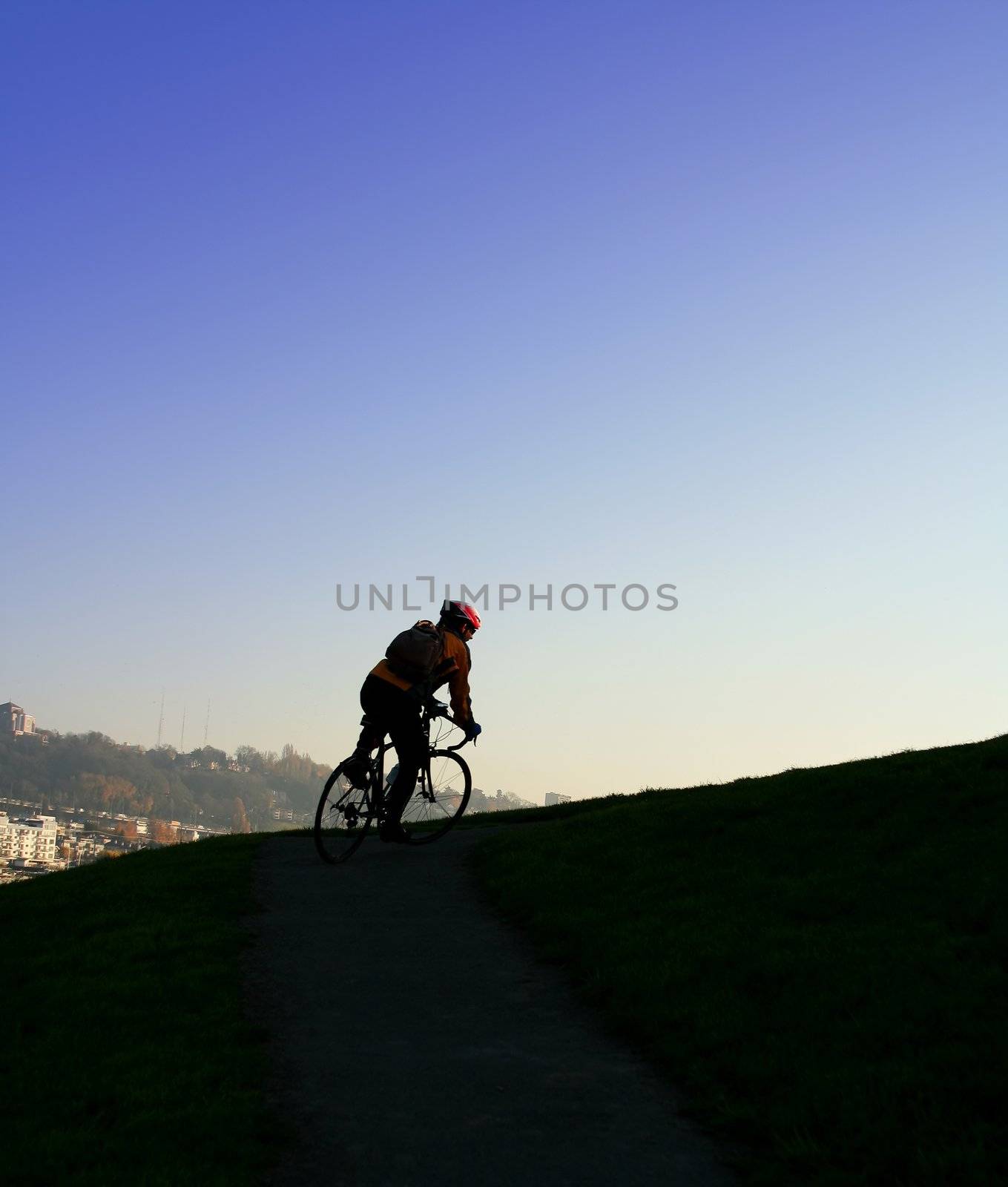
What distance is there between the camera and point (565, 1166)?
533cm

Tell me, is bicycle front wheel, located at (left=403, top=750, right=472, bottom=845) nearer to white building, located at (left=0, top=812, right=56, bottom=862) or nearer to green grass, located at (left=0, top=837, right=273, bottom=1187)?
green grass, located at (left=0, top=837, right=273, bottom=1187)

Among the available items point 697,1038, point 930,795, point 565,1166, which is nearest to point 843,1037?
point 697,1038

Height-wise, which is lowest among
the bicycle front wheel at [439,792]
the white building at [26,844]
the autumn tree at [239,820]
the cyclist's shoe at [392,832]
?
the autumn tree at [239,820]

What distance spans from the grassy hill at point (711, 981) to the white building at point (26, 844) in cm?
7869

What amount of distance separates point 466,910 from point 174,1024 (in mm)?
3942

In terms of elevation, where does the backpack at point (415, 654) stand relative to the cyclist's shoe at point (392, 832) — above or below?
above

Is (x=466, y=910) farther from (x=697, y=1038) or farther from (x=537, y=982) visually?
(x=697, y=1038)

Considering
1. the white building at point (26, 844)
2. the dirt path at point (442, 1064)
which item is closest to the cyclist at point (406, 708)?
the dirt path at point (442, 1064)

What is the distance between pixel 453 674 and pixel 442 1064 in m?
6.92

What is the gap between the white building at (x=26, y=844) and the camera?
290ft

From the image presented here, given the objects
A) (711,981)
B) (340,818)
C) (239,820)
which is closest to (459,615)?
(340,818)

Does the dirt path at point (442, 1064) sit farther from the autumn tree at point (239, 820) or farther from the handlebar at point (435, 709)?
the autumn tree at point (239, 820)

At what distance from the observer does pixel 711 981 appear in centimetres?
775

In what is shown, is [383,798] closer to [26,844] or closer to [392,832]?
[392,832]
